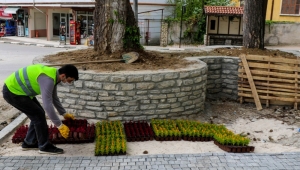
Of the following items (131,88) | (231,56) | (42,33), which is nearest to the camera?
(131,88)

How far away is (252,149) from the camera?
6.21 m

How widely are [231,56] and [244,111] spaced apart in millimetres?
1969

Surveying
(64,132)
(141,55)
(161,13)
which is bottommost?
(64,132)

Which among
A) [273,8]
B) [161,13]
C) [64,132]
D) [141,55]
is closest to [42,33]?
[161,13]

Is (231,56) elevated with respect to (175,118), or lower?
elevated

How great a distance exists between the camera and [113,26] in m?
8.81

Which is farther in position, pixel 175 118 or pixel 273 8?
pixel 273 8

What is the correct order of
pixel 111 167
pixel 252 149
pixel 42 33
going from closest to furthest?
pixel 111 167
pixel 252 149
pixel 42 33

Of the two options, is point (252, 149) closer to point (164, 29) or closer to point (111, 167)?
point (111, 167)

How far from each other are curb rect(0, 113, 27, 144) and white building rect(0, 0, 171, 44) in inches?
755

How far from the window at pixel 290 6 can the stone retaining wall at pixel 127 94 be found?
23.2m

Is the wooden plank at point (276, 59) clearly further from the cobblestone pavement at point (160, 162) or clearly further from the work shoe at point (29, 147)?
the work shoe at point (29, 147)

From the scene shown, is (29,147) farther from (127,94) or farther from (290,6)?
(290,6)

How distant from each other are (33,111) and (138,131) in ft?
6.96
